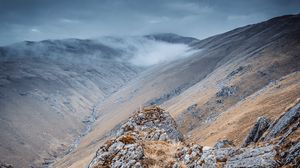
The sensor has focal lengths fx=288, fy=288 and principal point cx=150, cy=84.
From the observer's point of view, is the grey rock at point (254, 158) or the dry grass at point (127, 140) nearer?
the grey rock at point (254, 158)

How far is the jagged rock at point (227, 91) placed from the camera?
171 m

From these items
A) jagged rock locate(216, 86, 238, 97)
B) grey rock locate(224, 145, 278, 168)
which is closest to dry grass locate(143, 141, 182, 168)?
grey rock locate(224, 145, 278, 168)

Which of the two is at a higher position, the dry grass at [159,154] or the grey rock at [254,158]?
the grey rock at [254,158]

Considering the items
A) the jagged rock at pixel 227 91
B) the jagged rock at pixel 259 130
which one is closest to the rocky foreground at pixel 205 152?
the jagged rock at pixel 259 130

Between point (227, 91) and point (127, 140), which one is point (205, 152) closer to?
point (127, 140)

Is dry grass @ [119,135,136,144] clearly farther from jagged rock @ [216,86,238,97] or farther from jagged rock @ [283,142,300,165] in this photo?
jagged rock @ [216,86,238,97]

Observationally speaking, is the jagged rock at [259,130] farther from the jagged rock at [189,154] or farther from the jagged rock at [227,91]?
the jagged rock at [227,91]


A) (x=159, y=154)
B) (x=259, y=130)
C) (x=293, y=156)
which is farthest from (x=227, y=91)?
(x=293, y=156)

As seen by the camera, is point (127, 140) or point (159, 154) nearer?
point (159, 154)

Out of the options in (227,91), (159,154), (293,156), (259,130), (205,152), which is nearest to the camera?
(293,156)

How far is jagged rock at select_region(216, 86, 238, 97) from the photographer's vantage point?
171038mm

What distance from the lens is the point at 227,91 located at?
571ft

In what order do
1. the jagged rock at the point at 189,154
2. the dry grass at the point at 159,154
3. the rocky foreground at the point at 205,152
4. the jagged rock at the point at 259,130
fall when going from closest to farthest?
the jagged rock at the point at 189,154 → the rocky foreground at the point at 205,152 → the dry grass at the point at 159,154 → the jagged rock at the point at 259,130

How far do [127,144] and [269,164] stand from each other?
1383 centimetres
